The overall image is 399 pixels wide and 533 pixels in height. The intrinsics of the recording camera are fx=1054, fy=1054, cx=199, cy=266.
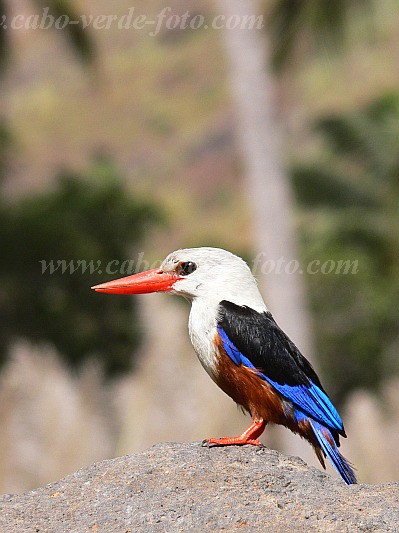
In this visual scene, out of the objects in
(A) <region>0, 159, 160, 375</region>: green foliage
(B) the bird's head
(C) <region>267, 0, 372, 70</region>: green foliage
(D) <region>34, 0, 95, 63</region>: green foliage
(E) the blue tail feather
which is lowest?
(E) the blue tail feather

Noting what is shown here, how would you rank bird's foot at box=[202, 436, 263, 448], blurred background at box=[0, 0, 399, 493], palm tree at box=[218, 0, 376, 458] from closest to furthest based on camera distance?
bird's foot at box=[202, 436, 263, 448]
blurred background at box=[0, 0, 399, 493]
palm tree at box=[218, 0, 376, 458]

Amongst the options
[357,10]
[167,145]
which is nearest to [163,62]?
[167,145]

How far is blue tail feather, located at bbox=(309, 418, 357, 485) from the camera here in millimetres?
4113

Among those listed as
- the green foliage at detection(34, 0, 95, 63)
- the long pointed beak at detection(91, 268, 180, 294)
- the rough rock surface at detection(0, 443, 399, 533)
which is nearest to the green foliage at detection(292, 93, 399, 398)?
the green foliage at detection(34, 0, 95, 63)

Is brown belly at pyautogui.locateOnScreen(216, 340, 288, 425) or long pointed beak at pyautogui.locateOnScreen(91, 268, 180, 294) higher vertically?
long pointed beak at pyautogui.locateOnScreen(91, 268, 180, 294)

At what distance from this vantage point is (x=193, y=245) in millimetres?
23547

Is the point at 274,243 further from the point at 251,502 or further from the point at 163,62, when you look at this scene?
the point at 163,62

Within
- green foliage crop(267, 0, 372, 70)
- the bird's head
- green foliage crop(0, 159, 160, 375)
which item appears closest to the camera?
the bird's head

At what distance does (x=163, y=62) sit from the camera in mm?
79438

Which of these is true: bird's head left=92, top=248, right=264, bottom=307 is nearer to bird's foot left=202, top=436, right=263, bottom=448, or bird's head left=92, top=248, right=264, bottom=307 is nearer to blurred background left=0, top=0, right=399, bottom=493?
bird's foot left=202, top=436, right=263, bottom=448

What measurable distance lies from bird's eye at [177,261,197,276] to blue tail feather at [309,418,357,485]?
775 mm

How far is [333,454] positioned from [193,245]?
19474 mm

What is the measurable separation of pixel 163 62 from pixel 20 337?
2258 inches

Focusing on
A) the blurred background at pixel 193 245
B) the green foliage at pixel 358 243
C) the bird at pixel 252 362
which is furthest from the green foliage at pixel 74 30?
Answer: the bird at pixel 252 362
